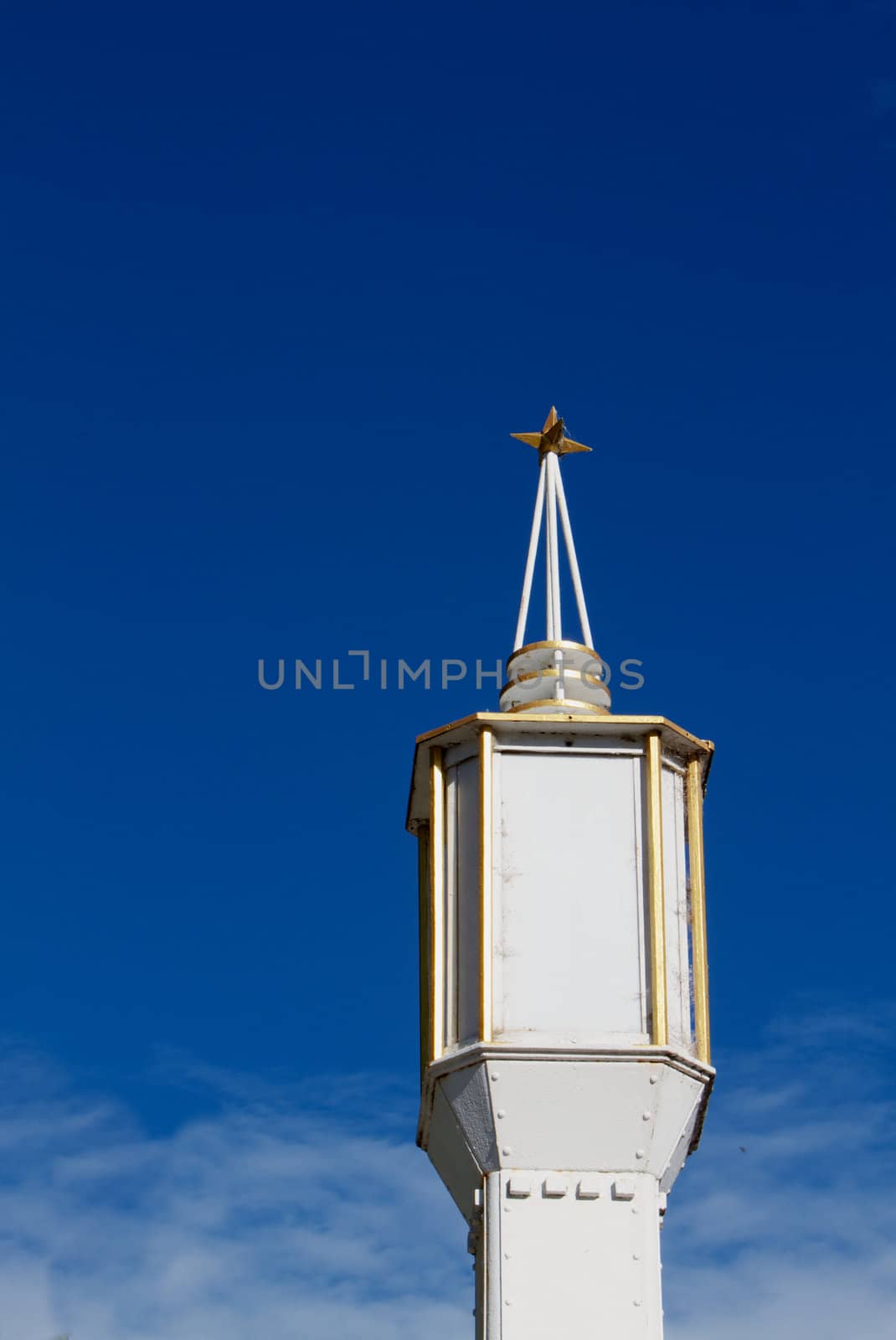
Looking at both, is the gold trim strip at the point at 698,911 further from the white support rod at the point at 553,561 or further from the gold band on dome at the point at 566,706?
the white support rod at the point at 553,561

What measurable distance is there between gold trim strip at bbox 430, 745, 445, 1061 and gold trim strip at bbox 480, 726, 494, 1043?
668mm

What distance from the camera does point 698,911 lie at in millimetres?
21391

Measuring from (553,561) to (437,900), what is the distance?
4.87 meters

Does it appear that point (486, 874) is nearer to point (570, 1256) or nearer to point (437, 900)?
point (437, 900)

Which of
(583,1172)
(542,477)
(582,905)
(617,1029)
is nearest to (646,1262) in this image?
(583,1172)

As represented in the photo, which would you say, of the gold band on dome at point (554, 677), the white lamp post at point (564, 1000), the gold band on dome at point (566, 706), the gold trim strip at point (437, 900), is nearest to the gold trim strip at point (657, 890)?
the white lamp post at point (564, 1000)

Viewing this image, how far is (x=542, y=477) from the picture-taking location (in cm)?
2494

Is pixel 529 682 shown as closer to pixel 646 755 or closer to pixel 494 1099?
pixel 646 755

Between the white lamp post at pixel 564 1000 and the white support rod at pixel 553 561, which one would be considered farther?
the white support rod at pixel 553 561

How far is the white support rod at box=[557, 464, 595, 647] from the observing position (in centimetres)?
2369

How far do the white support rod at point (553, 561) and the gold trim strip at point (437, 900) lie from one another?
2.47 metres

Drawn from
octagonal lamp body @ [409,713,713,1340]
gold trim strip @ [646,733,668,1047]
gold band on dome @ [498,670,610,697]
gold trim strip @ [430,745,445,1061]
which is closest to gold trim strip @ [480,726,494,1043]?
octagonal lamp body @ [409,713,713,1340]

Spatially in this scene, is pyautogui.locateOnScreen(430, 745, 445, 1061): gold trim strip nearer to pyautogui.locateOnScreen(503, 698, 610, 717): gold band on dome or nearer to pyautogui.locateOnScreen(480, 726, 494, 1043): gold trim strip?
pyautogui.locateOnScreen(480, 726, 494, 1043): gold trim strip

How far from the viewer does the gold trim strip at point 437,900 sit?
68.1ft
